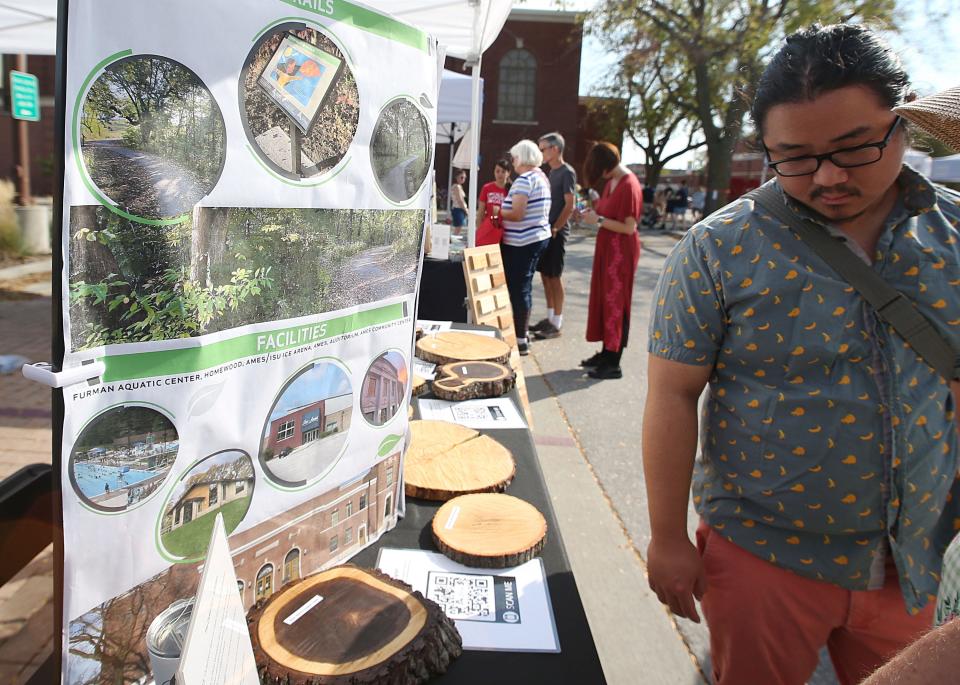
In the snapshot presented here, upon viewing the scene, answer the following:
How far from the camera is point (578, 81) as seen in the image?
26266 millimetres

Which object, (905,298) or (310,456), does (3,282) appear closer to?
Answer: (310,456)

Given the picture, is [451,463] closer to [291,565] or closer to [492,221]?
[291,565]

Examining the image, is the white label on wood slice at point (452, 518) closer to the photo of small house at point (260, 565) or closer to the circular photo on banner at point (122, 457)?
the photo of small house at point (260, 565)

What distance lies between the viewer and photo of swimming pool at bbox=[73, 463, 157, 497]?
0.75 meters

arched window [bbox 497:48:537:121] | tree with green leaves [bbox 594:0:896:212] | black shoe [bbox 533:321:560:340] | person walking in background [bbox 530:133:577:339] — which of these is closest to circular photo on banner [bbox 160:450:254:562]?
person walking in background [bbox 530:133:577:339]

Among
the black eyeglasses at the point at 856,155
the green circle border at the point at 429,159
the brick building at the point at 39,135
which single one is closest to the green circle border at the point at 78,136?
the green circle border at the point at 429,159

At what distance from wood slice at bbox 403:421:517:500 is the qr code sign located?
27 centimetres

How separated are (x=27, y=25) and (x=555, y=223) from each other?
3901 mm

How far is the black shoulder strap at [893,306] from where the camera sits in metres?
1.06

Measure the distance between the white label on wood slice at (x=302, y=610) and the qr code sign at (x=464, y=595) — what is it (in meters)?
0.22

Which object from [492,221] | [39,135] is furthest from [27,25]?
[39,135]

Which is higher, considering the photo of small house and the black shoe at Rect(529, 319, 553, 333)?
the photo of small house

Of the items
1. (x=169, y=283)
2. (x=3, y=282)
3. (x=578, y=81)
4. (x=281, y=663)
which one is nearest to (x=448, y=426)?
(x=281, y=663)

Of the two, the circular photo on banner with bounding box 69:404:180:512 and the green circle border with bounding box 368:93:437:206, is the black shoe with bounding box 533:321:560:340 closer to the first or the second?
the green circle border with bounding box 368:93:437:206
